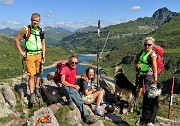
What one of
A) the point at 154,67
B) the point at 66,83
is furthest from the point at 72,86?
the point at 154,67

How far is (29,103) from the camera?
46.6 ft

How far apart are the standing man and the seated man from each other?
7.67 ft

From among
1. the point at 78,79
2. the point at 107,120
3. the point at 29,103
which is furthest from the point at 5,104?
the point at 107,120

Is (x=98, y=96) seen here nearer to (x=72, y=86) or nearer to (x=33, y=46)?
(x=72, y=86)

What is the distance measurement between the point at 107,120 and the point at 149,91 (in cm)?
305

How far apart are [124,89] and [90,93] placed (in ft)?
11.0

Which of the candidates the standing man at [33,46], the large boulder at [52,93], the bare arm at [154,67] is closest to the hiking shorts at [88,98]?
the large boulder at [52,93]

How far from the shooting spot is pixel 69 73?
13680mm

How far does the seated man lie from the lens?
14020 millimetres

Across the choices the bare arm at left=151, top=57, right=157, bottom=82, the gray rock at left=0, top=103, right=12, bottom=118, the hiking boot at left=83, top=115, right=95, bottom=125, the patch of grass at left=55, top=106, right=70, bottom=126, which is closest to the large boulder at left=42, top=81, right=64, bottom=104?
the patch of grass at left=55, top=106, right=70, bottom=126

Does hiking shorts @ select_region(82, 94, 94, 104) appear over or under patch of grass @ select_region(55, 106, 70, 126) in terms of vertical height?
over

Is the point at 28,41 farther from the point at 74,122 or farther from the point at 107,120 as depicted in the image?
the point at 107,120

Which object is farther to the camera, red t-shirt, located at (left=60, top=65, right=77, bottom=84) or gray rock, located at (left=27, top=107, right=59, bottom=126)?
red t-shirt, located at (left=60, top=65, right=77, bottom=84)

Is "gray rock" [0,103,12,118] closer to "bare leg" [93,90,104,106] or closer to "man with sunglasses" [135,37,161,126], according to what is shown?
"bare leg" [93,90,104,106]
